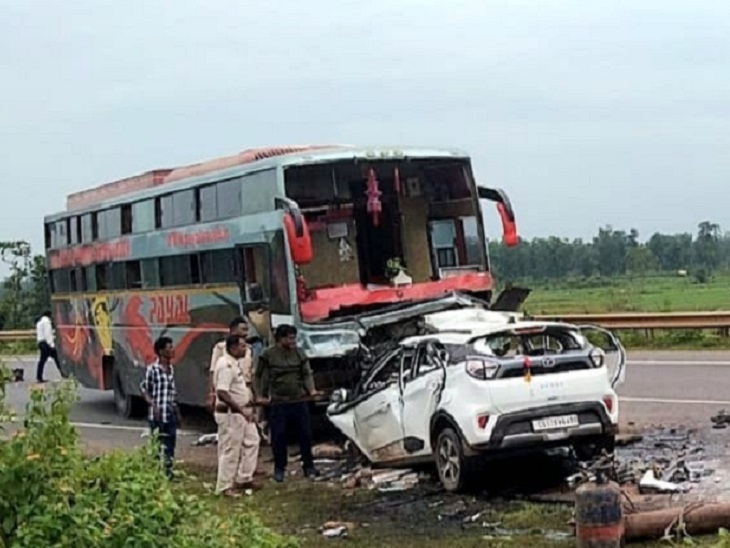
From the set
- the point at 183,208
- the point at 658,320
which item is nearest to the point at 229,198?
the point at 183,208

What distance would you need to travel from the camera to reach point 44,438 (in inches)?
271

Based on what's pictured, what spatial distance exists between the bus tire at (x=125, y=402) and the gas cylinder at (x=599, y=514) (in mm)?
13208

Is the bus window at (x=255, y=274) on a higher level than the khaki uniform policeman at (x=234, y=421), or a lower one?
higher

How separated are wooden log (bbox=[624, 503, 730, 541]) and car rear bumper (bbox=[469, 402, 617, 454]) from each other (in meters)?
2.10

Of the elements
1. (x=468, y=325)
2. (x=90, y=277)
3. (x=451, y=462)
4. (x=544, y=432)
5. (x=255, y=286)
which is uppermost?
(x=90, y=277)

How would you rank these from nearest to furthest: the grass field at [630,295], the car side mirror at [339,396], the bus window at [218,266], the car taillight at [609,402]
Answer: the car taillight at [609,402] → the car side mirror at [339,396] → the bus window at [218,266] → the grass field at [630,295]

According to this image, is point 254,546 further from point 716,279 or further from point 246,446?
point 716,279

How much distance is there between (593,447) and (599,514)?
3.56m

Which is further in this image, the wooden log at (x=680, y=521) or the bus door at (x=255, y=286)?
the bus door at (x=255, y=286)

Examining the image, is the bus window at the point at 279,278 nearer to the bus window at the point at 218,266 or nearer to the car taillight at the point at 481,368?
the bus window at the point at 218,266

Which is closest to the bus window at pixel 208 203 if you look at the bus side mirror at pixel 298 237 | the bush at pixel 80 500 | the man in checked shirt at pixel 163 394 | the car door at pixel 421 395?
the bus side mirror at pixel 298 237

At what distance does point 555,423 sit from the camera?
11.5m

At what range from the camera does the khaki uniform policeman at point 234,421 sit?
12.7 meters

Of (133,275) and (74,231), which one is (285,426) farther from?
(74,231)
